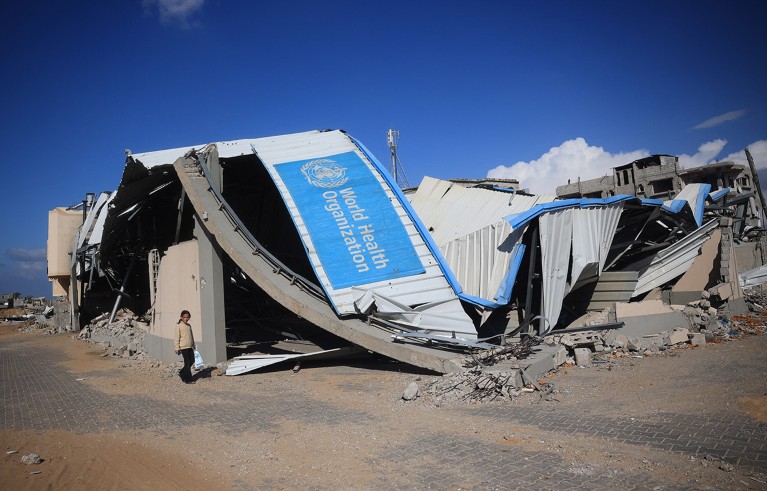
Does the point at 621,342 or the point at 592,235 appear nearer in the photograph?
the point at 621,342

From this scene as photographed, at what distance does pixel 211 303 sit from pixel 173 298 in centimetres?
252

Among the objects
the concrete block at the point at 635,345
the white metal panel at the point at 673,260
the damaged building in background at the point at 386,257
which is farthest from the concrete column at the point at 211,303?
the white metal panel at the point at 673,260

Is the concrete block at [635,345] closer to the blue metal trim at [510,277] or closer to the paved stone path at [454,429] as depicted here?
the blue metal trim at [510,277]

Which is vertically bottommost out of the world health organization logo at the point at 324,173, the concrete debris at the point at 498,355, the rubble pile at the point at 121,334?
the rubble pile at the point at 121,334

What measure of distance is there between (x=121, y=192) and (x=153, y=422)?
10618 mm

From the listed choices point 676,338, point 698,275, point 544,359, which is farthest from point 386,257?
point 698,275

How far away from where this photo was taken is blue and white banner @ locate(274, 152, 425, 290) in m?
10.8

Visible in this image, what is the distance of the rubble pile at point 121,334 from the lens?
15516mm

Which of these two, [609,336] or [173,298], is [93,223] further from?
[609,336]

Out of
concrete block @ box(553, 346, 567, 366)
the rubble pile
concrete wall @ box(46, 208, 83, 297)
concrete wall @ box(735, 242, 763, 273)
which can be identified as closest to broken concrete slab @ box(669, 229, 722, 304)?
concrete block @ box(553, 346, 567, 366)

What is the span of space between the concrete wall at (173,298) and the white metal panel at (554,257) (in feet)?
25.4

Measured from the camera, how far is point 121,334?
1775 centimetres

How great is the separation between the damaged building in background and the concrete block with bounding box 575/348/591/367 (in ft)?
1.49

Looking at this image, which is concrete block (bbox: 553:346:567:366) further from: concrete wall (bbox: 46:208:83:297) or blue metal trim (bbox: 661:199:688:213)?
concrete wall (bbox: 46:208:83:297)
